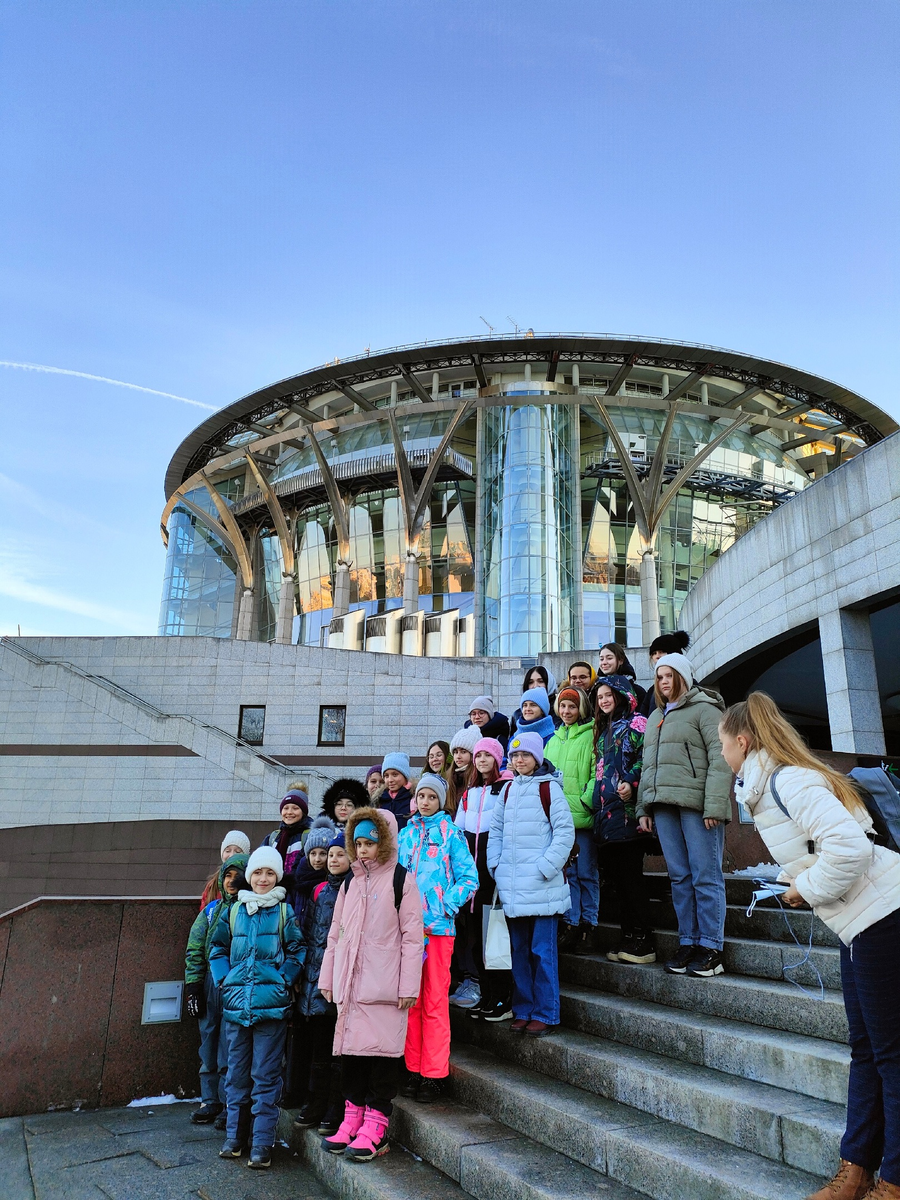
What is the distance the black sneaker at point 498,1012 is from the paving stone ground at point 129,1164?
1.35m

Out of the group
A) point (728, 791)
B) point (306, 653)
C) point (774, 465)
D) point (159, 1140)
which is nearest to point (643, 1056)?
point (728, 791)

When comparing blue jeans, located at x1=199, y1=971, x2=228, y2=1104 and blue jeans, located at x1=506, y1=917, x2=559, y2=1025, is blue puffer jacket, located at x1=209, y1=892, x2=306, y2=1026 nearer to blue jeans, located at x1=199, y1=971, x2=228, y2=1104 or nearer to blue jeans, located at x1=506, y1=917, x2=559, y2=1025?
blue jeans, located at x1=199, y1=971, x2=228, y2=1104

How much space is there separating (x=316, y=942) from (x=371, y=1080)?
107cm

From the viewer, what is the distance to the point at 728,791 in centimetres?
512

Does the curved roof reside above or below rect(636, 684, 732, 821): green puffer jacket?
above

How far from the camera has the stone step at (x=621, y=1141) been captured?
3084 mm

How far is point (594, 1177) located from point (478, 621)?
3085 centimetres

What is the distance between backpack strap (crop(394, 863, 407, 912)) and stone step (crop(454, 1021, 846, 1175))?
105 centimetres

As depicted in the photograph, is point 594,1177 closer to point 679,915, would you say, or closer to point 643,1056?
point 643,1056

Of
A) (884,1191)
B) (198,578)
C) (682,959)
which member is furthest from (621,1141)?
(198,578)

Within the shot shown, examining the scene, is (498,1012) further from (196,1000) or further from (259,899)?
(196,1000)

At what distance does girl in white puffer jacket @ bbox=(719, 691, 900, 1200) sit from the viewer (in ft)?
8.89

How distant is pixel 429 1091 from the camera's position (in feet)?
15.8

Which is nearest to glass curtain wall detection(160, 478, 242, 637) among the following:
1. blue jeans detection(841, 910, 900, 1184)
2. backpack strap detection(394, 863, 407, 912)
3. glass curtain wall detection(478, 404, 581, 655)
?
glass curtain wall detection(478, 404, 581, 655)
